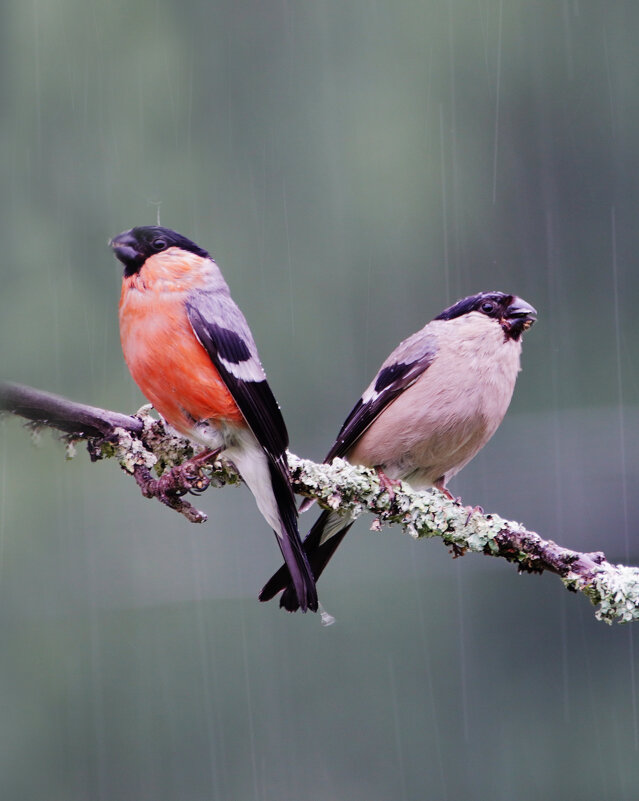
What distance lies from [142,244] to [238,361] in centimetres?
31

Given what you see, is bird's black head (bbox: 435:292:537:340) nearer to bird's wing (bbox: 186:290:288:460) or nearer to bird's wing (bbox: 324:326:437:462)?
bird's wing (bbox: 324:326:437:462)

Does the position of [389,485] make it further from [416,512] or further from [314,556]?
[314,556]

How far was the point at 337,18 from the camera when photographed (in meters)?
14.0

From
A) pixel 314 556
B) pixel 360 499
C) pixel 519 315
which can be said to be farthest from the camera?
pixel 314 556

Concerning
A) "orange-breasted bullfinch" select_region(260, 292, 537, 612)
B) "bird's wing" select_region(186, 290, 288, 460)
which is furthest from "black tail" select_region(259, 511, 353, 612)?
"bird's wing" select_region(186, 290, 288, 460)

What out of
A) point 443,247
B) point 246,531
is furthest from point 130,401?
point 443,247

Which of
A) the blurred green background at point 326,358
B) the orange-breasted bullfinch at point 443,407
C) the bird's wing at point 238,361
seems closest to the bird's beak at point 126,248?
the bird's wing at point 238,361

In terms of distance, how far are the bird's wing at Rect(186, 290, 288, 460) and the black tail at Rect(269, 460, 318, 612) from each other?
70 millimetres

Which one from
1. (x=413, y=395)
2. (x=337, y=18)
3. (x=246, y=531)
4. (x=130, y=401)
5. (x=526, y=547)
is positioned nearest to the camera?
(x=526, y=547)

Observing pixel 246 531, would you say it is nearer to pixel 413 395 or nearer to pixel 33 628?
pixel 33 628

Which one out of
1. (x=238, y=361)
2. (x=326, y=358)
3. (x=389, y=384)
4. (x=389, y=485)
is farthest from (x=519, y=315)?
(x=326, y=358)

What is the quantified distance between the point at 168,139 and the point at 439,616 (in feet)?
20.4

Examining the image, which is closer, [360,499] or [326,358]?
[360,499]

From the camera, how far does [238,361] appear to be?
2150 mm
